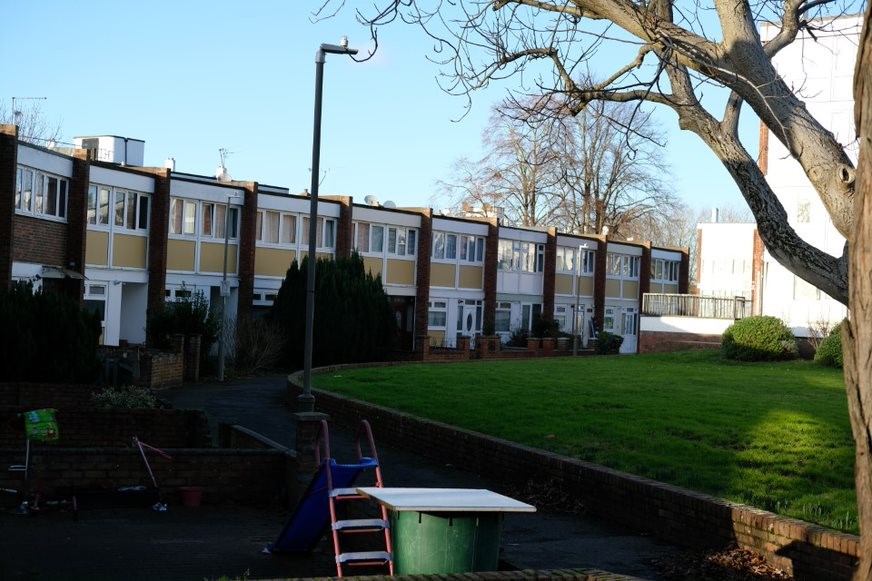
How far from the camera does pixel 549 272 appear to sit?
54.4 meters

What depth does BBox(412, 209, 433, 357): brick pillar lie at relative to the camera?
1853 inches

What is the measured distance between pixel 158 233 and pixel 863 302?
33.0 meters

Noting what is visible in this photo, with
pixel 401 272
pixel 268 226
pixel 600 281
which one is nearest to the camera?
pixel 268 226

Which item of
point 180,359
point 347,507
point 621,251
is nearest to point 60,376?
point 180,359

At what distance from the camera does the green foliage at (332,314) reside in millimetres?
36625

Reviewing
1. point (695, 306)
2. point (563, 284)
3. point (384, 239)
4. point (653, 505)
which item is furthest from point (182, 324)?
point (563, 284)

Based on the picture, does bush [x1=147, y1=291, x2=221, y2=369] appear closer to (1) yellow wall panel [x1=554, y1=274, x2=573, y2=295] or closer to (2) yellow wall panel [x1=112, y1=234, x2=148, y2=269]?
(2) yellow wall panel [x1=112, y1=234, x2=148, y2=269]

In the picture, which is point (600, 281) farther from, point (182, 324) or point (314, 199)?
point (314, 199)

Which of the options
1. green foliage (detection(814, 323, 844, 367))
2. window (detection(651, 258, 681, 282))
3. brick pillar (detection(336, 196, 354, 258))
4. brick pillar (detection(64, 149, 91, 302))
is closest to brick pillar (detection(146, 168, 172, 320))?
brick pillar (detection(64, 149, 91, 302))

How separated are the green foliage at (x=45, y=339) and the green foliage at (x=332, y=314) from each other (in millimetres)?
13433

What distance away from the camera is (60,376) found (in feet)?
73.0

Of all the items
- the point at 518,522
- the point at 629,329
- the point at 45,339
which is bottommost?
the point at 518,522

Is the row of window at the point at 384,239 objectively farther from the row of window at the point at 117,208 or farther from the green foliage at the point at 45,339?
the green foliage at the point at 45,339

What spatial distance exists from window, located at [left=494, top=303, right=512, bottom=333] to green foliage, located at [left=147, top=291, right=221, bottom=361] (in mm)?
21964
